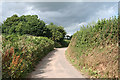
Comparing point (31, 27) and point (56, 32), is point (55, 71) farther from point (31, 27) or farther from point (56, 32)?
point (56, 32)

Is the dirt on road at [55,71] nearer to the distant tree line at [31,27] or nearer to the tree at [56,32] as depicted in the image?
the distant tree line at [31,27]

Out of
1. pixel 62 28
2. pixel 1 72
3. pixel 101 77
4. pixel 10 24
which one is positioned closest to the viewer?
pixel 1 72

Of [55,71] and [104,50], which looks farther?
[55,71]

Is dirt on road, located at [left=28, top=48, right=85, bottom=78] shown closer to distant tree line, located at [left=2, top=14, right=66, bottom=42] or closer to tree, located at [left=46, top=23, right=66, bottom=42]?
distant tree line, located at [left=2, top=14, right=66, bottom=42]

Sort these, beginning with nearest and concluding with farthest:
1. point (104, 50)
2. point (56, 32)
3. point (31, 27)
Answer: point (104, 50) < point (31, 27) < point (56, 32)

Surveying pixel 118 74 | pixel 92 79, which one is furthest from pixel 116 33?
pixel 92 79

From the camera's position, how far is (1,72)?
4227 mm

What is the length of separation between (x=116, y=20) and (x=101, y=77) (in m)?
2.74

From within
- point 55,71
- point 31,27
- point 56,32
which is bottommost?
point 55,71

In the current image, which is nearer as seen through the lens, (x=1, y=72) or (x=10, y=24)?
(x=1, y=72)

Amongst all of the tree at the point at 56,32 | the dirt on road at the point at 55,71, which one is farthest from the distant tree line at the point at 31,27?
the dirt on road at the point at 55,71

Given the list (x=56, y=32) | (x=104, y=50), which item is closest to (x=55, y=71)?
(x=104, y=50)

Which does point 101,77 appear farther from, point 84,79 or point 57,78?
point 57,78

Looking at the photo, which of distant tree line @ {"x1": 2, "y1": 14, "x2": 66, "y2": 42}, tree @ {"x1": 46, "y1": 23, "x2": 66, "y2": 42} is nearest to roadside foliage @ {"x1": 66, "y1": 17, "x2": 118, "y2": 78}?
distant tree line @ {"x1": 2, "y1": 14, "x2": 66, "y2": 42}
